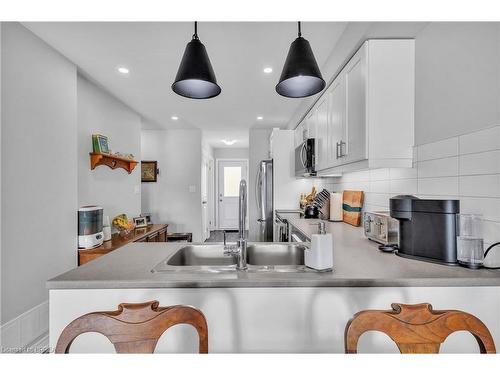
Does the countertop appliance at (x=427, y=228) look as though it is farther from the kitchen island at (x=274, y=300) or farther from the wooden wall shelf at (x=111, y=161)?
the wooden wall shelf at (x=111, y=161)

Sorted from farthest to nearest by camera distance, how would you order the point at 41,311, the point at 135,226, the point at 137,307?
1. the point at 135,226
2. the point at 41,311
3. the point at 137,307

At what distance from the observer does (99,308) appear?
103 cm

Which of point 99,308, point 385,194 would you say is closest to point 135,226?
point 99,308

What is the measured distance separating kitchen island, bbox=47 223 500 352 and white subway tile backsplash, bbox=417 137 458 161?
560 mm

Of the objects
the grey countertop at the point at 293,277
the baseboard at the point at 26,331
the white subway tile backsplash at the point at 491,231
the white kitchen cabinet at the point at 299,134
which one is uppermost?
the white kitchen cabinet at the point at 299,134

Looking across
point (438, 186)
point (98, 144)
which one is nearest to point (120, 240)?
point (98, 144)

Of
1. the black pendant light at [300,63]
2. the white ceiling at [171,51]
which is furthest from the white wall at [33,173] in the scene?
the black pendant light at [300,63]

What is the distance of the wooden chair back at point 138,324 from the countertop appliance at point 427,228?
1.06 metres

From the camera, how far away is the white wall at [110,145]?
9.24ft

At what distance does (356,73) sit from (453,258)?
1.19 meters

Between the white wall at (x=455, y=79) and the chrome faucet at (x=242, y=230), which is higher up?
the white wall at (x=455, y=79)

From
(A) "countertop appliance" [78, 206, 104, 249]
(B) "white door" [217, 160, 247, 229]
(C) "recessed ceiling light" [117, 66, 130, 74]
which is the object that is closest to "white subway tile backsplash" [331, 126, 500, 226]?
(C) "recessed ceiling light" [117, 66, 130, 74]

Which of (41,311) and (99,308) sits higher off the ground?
(99,308)
